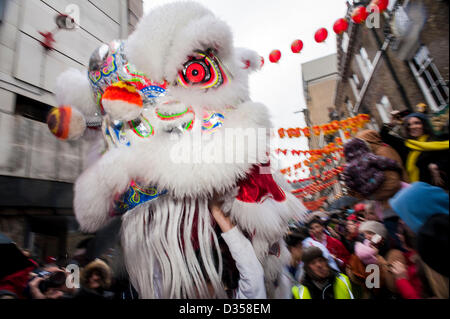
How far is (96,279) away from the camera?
0.96 meters

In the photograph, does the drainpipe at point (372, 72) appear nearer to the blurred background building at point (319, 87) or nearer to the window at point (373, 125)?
the window at point (373, 125)

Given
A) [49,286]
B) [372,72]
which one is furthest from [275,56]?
[372,72]

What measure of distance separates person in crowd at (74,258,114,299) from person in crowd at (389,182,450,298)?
1053 millimetres

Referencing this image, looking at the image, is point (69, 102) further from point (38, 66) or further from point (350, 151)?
point (38, 66)

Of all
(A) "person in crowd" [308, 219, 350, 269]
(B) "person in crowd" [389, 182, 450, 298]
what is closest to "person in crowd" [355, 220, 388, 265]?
(A) "person in crowd" [308, 219, 350, 269]

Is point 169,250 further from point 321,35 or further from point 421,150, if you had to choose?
point 321,35

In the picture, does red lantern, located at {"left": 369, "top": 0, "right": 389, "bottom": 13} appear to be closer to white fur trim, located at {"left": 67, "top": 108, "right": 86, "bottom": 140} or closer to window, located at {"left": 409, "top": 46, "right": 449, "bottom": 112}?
window, located at {"left": 409, "top": 46, "right": 449, "bottom": 112}

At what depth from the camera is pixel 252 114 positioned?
921 mm

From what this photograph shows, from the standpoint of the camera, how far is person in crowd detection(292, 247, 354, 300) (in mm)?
1309

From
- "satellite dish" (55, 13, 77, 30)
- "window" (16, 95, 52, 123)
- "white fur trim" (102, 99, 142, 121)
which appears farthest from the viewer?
"satellite dish" (55, 13, 77, 30)

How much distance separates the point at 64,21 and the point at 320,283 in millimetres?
4042

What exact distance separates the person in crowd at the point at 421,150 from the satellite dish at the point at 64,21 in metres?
3.77

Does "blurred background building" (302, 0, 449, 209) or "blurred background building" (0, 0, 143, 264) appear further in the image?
"blurred background building" (302, 0, 449, 209)

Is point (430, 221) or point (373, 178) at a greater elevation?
point (373, 178)
